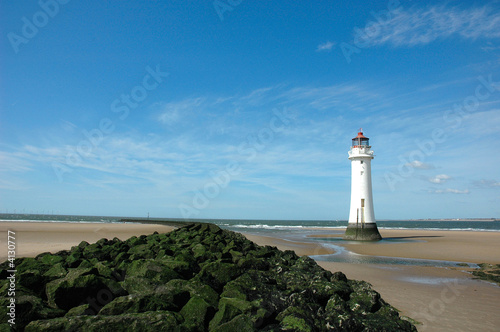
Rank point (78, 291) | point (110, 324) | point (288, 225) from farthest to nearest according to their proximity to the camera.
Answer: point (288, 225), point (78, 291), point (110, 324)

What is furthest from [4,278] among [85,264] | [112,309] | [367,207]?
[367,207]

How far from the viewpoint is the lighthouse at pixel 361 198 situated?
24062mm

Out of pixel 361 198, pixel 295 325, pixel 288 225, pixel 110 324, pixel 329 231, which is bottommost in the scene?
pixel 288 225

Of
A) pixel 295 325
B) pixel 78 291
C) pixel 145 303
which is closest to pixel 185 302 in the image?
pixel 145 303

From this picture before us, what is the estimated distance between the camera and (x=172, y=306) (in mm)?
4773

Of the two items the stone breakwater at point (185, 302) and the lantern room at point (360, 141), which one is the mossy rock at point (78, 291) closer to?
the stone breakwater at point (185, 302)

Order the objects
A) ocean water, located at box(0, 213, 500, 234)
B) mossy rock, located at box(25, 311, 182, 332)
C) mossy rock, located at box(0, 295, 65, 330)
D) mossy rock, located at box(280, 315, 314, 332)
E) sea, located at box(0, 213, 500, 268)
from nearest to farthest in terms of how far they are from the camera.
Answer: mossy rock, located at box(25, 311, 182, 332), mossy rock, located at box(0, 295, 65, 330), mossy rock, located at box(280, 315, 314, 332), sea, located at box(0, 213, 500, 268), ocean water, located at box(0, 213, 500, 234)

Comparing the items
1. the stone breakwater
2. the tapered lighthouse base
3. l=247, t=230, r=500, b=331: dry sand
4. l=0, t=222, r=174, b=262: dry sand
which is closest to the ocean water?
the tapered lighthouse base

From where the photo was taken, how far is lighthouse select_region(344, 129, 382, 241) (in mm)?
24062

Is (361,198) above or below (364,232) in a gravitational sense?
above

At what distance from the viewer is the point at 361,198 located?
78.6 ft

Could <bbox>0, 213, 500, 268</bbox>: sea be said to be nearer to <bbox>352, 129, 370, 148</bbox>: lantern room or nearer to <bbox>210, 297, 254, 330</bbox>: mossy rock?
<bbox>352, 129, 370, 148</bbox>: lantern room

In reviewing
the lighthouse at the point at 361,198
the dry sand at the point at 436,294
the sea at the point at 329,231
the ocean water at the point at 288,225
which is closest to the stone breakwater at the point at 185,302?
the dry sand at the point at 436,294

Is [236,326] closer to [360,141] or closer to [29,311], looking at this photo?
[29,311]
